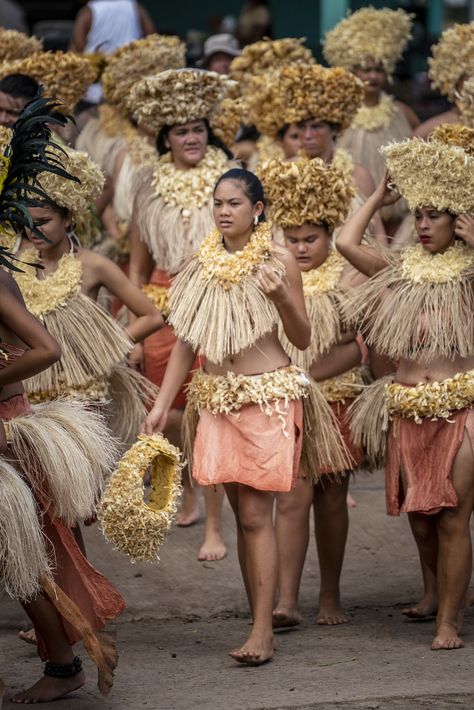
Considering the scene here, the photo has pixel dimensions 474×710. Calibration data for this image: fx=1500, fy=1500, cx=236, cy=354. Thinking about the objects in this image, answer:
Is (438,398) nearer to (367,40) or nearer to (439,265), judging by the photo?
(439,265)

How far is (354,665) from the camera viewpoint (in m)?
5.41

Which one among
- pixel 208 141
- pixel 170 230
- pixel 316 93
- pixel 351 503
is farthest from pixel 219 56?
pixel 351 503

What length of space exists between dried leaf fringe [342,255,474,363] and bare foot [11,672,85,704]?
1.76 m

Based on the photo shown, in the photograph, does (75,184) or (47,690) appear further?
(75,184)

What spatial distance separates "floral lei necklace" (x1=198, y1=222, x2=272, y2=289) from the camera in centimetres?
547

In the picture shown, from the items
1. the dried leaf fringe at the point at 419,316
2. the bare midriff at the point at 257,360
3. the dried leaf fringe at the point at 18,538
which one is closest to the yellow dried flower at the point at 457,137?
the dried leaf fringe at the point at 419,316

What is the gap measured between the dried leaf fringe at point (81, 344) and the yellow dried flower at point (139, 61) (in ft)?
10.7

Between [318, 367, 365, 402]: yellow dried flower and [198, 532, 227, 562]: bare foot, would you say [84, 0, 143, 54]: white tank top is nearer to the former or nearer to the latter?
[198, 532, 227, 562]: bare foot

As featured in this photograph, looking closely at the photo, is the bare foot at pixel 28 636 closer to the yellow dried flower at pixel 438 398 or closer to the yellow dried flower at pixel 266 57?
the yellow dried flower at pixel 438 398

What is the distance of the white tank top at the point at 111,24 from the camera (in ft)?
36.6

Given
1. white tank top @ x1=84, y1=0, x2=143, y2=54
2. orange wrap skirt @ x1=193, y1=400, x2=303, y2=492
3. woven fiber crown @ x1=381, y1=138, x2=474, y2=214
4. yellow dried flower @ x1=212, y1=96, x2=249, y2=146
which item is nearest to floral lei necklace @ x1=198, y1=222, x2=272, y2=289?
orange wrap skirt @ x1=193, y1=400, x2=303, y2=492

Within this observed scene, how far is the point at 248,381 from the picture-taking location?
5.44 metres

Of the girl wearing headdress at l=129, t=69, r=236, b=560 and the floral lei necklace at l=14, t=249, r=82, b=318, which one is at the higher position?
the girl wearing headdress at l=129, t=69, r=236, b=560

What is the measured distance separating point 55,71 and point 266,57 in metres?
1.57
